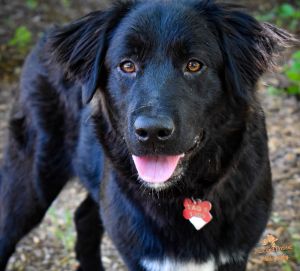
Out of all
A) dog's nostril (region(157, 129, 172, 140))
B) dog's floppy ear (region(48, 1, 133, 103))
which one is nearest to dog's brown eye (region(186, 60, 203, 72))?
dog's nostril (region(157, 129, 172, 140))

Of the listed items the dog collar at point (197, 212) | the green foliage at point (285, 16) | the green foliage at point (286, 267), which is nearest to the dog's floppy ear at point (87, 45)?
the dog collar at point (197, 212)

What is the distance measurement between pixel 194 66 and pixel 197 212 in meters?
0.74

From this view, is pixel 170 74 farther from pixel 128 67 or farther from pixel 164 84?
pixel 128 67

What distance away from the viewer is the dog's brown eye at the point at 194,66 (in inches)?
116

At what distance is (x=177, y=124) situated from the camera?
273 cm

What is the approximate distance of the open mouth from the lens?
2.87 meters

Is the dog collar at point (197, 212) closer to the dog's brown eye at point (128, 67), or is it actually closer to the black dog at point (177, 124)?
the black dog at point (177, 124)

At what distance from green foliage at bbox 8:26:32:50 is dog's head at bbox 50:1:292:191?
13.1 ft

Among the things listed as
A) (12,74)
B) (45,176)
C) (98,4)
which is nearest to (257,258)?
(45,176)

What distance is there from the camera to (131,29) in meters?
3.06

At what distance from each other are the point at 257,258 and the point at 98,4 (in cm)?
490

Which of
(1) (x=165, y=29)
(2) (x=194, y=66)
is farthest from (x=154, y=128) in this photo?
(1) (x=165, y=29)

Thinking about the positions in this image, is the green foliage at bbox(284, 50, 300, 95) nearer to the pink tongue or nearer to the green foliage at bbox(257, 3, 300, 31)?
the green foliage at bbox(257, 3, 300, 31)

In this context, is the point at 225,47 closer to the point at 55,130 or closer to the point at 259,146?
the point at 259,146
